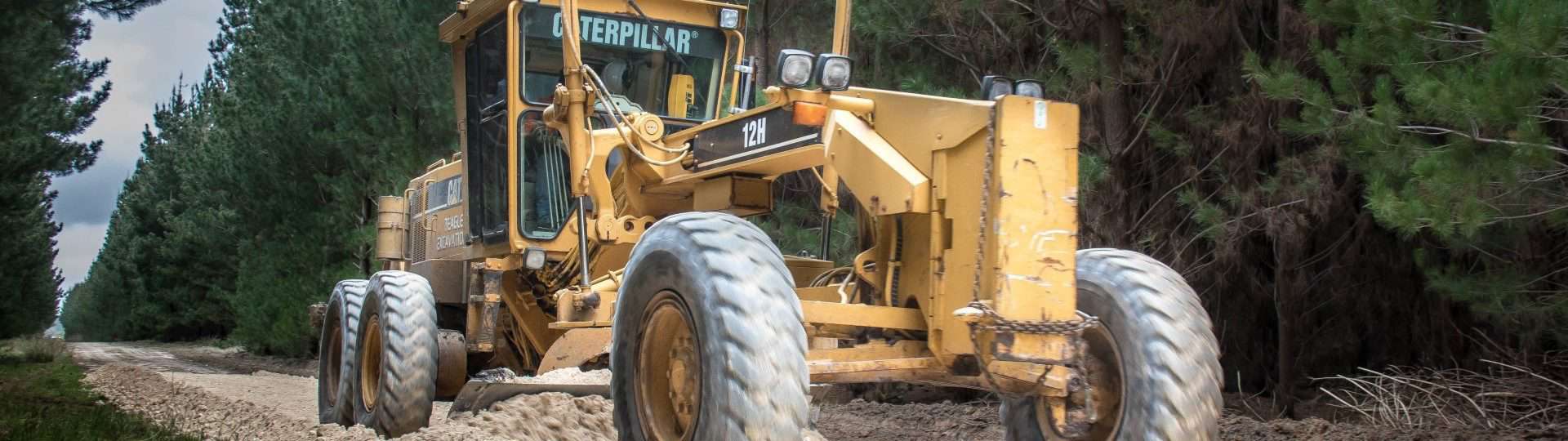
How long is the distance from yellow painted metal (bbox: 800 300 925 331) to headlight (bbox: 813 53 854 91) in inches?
32.1

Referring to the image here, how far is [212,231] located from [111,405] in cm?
2686

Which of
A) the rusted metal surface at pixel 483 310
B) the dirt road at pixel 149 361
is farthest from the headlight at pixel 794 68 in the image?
the dirt road at pixel 149 361

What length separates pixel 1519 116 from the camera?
6188 mm

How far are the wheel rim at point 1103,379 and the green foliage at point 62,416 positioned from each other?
502 cm

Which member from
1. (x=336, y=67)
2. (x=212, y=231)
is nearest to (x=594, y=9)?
(x=336, y=67)

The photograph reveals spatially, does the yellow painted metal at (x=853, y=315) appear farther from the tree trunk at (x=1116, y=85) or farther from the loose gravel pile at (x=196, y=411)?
the tree trunk at (x=1116, y=85)

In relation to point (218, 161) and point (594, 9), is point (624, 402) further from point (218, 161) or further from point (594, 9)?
point (218, 161)

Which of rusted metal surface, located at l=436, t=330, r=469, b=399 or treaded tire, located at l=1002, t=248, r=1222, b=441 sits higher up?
treaded tire, located at l=1002, t=248, r=1222, b=441

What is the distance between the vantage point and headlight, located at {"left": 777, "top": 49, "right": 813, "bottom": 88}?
5094 mm

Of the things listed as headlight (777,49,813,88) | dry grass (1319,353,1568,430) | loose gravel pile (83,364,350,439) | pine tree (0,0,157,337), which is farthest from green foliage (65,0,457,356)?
headlight (777,49,813,88)

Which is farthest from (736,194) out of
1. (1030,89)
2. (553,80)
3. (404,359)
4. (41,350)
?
(41,350)

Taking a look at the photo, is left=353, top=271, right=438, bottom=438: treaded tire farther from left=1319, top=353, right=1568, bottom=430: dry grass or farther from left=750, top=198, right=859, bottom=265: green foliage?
left=1319, top=353, right=1568, bottom=430: dry grass

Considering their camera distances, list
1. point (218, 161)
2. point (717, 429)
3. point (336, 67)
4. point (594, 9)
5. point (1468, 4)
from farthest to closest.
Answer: point (218, 161) → point (336, 67) → point (594, 9) → point (1468, 4) → point (717, 429)

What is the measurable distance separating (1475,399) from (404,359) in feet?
19.8
